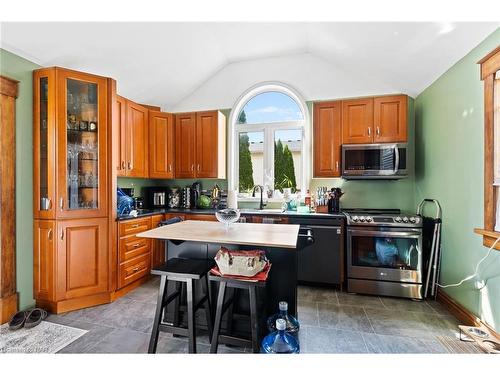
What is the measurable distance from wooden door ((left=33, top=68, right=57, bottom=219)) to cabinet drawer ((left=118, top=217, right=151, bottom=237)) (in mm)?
623

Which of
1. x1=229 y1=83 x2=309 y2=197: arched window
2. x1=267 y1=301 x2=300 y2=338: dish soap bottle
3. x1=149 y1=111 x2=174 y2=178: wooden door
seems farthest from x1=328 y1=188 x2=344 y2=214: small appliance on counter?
x1=149 y1=111 x2=174 y2=178: wooden door

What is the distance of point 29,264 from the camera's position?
92.7 inches

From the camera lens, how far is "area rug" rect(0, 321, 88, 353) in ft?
5.99

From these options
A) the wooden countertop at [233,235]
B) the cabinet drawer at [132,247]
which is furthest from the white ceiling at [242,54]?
the wooden countertop at [233,235]

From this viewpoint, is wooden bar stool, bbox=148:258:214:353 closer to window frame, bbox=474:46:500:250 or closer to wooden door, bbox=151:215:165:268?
wooden door, bbox=151:215:165:268

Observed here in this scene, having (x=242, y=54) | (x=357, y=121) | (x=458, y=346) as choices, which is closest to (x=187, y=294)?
(x=458, y=346)

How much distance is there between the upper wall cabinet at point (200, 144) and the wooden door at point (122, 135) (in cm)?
85

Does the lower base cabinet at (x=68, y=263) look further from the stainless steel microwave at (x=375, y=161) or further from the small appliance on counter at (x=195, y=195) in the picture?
the stainless steel microwave at (x=375, y=161)

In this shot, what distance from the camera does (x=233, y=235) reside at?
172 cm

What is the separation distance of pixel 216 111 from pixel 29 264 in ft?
9.21

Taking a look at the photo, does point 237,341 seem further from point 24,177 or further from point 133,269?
point 24,177

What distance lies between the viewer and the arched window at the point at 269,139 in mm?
3676
